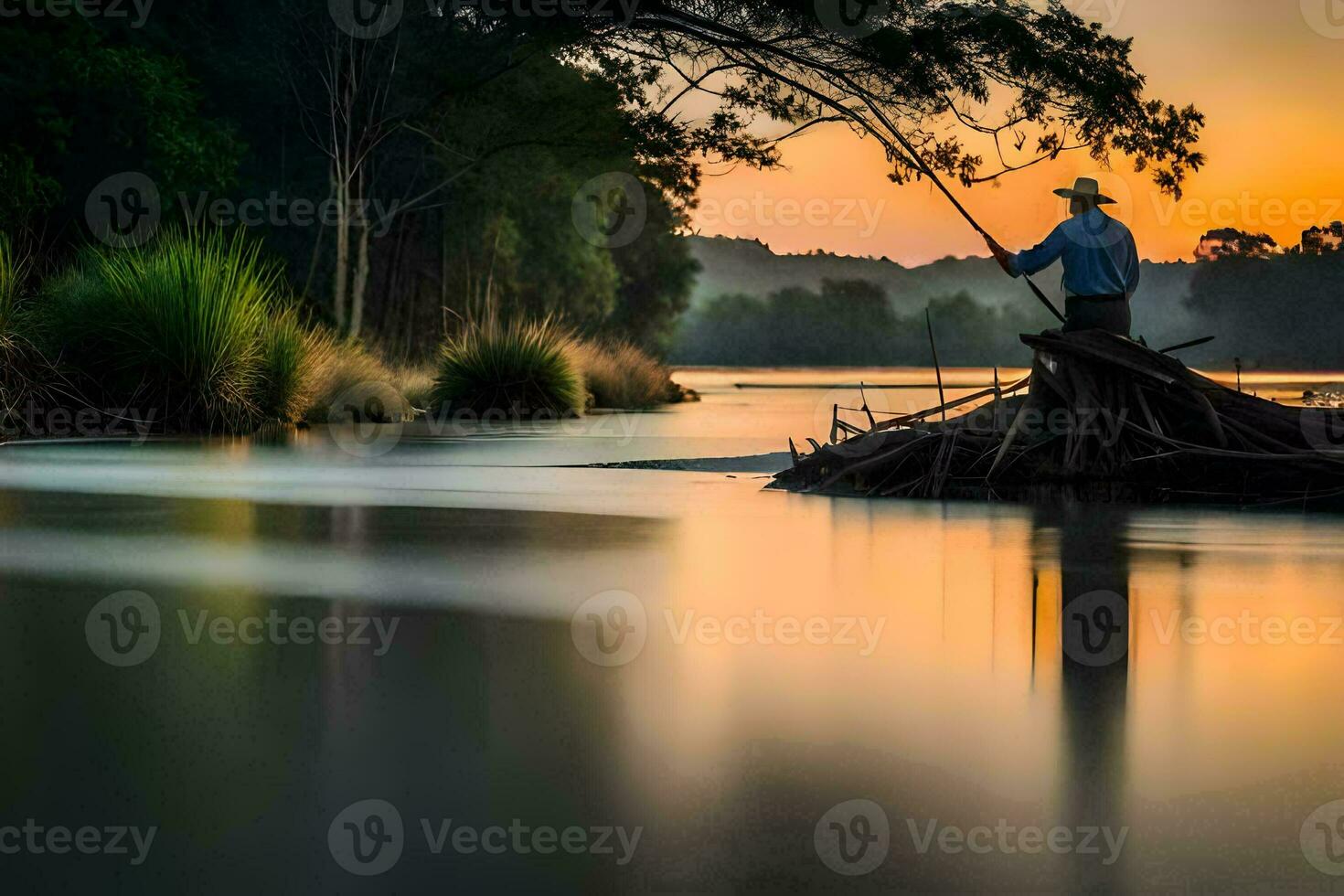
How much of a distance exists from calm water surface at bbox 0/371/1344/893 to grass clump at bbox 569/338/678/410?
28.2 meters

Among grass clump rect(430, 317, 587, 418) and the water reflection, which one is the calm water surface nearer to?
the water reflection

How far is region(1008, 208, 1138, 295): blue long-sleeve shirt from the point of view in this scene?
13.6m

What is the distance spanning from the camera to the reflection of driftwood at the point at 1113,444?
13484mm

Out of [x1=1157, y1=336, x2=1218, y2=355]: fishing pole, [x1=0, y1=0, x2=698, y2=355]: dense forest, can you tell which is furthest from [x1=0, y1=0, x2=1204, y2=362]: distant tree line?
[x1=1157, y1=336, x2=1218, y2=355]: fishing pole

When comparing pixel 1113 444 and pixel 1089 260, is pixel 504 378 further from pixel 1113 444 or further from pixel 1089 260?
pixel 1113 444

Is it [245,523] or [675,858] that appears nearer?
[675,858]

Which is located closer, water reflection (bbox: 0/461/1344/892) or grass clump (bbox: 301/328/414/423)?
water reflection (bbox: 0/461/1344/892)

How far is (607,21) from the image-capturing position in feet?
96.6

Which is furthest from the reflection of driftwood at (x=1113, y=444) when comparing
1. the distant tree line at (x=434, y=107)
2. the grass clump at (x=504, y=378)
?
the grass clump at (x=504, y=378)

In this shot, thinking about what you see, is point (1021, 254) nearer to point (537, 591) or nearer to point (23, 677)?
point (537, 591)

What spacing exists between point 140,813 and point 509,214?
57.0 meters

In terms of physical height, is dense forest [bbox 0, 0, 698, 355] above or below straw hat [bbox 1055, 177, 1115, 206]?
above

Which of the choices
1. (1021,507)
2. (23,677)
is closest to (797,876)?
(23,677)

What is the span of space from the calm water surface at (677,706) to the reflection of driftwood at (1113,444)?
202 cm
